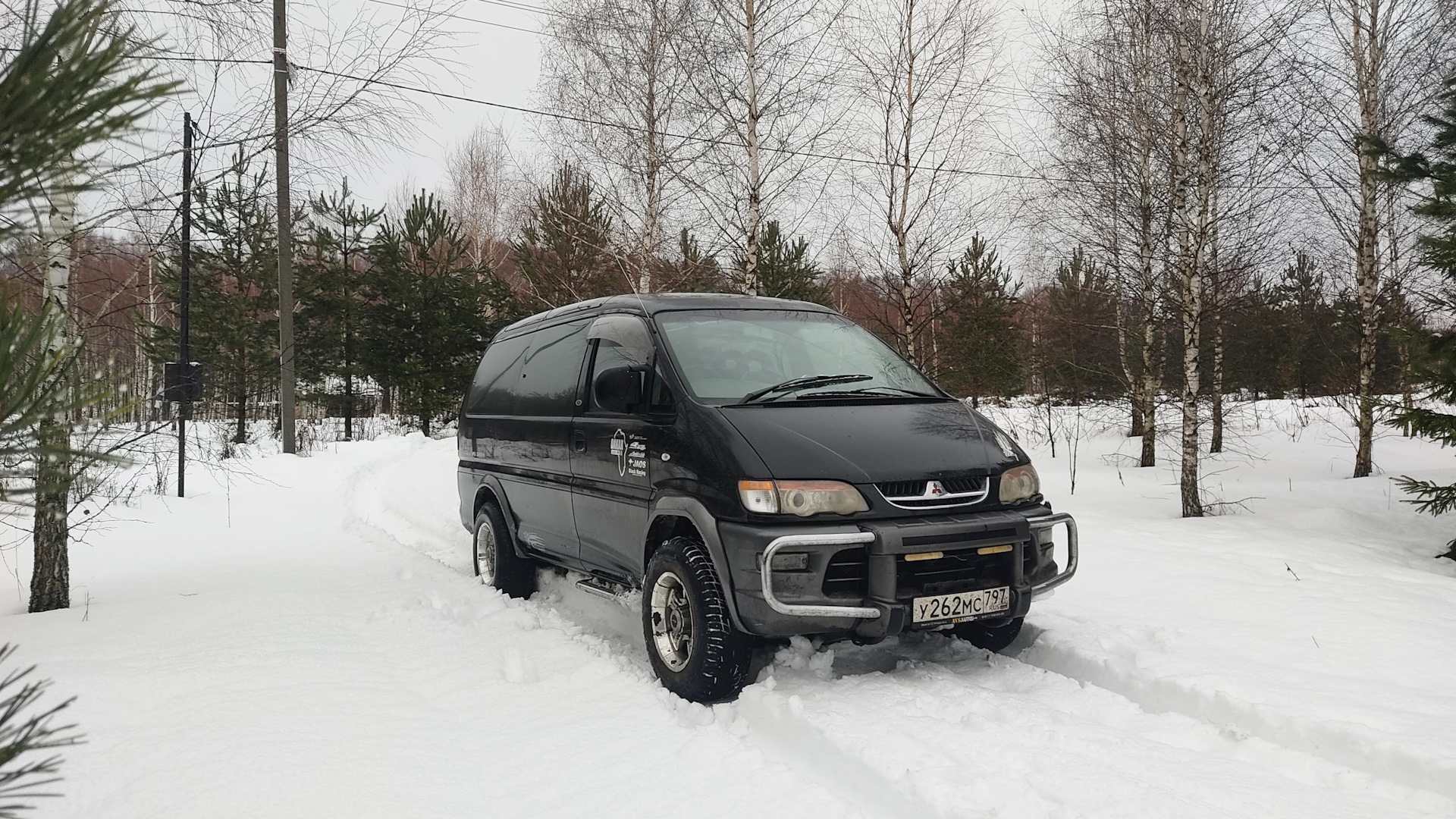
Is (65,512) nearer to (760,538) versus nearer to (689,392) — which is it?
(689,392)

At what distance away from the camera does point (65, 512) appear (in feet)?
18.6

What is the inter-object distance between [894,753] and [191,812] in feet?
8.10

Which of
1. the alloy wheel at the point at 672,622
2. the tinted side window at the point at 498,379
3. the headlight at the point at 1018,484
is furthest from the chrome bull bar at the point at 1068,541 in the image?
the tinted side window at the point at 498,379

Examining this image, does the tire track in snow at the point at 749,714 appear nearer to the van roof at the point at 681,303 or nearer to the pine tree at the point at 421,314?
the van roof at the point at 681,303

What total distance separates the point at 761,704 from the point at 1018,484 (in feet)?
5.34

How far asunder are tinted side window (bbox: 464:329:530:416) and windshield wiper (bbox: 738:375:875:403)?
243 centimetres

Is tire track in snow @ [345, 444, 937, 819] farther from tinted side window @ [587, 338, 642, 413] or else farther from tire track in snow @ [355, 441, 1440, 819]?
tinted side window @ [587, 338, 642, 413]

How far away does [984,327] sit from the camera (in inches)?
1005

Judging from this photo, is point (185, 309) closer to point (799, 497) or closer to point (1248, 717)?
point (799, 497)

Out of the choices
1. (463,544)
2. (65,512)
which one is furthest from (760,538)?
(463,544)

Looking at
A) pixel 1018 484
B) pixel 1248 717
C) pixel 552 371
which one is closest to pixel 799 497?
pixel 1018 484

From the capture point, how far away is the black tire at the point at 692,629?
3934 mm

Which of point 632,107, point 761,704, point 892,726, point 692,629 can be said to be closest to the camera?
point 892,726

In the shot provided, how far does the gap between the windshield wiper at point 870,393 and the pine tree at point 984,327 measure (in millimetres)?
19990
